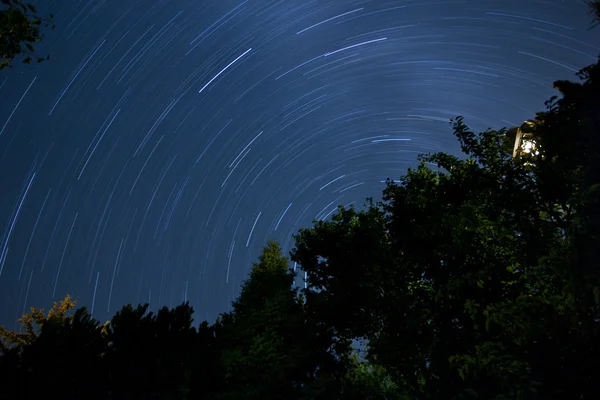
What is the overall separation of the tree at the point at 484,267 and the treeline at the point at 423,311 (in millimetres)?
37

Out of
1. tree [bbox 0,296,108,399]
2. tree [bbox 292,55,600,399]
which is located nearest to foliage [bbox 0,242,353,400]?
tree [bbox 0,296,108,399]

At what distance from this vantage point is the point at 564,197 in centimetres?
662

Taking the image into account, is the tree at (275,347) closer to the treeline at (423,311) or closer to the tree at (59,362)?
the treeline at (423,311)

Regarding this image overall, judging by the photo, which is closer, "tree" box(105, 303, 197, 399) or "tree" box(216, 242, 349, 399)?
"tree" box(105, 303, 197, 399)

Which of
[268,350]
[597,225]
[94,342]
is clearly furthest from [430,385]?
[94,342]

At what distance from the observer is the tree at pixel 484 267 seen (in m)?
5.61

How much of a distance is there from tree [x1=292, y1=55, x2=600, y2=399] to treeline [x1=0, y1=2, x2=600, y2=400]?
4cm

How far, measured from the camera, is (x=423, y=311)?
11172mm

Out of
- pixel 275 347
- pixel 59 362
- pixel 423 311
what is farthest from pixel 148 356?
pixel 423 311

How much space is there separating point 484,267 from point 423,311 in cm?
302

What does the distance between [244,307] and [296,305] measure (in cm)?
333

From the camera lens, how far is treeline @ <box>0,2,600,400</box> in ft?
19.0

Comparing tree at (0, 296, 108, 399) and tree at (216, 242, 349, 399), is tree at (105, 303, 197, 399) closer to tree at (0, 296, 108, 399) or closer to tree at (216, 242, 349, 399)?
tree at (0, 296, 108, 399)

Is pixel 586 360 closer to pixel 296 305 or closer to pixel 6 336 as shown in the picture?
pixel 296 305
